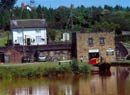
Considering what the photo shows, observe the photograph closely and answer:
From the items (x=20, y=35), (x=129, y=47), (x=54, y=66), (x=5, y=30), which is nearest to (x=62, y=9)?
(x=5, y=30)

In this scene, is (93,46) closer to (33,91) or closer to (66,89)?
(66,89)

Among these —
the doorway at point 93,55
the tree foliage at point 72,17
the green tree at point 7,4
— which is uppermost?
the green tree at point 7,4

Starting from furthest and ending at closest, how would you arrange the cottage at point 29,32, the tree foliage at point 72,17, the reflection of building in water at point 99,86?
1. the tree foliage at point 72,17
2. the cottage at point 29,32
3. the reflection of building in water at point 99,86

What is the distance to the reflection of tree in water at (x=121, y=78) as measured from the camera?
44.4m

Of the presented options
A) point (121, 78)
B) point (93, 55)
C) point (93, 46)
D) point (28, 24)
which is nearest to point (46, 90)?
point (121, 78)

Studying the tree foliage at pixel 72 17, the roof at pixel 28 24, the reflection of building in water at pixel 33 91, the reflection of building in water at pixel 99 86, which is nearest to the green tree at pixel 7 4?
the tree foliage at pixel 72 17

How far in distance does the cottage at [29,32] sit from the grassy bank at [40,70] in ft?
105

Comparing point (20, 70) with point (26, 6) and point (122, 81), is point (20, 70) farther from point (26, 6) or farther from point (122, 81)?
point (26, 6)

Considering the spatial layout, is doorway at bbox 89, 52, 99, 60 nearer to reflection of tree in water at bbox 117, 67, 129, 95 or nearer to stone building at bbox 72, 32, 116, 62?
stone building at bbox 72, 32, 116, 62

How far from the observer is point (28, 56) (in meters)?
79.2

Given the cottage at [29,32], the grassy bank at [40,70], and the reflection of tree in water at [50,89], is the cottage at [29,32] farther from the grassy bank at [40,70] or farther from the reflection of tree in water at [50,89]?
the reflection of tree in water at [50,89]

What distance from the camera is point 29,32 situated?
9419cm

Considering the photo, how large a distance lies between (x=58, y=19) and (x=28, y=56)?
151 feet

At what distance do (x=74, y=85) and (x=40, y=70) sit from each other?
405 inches
